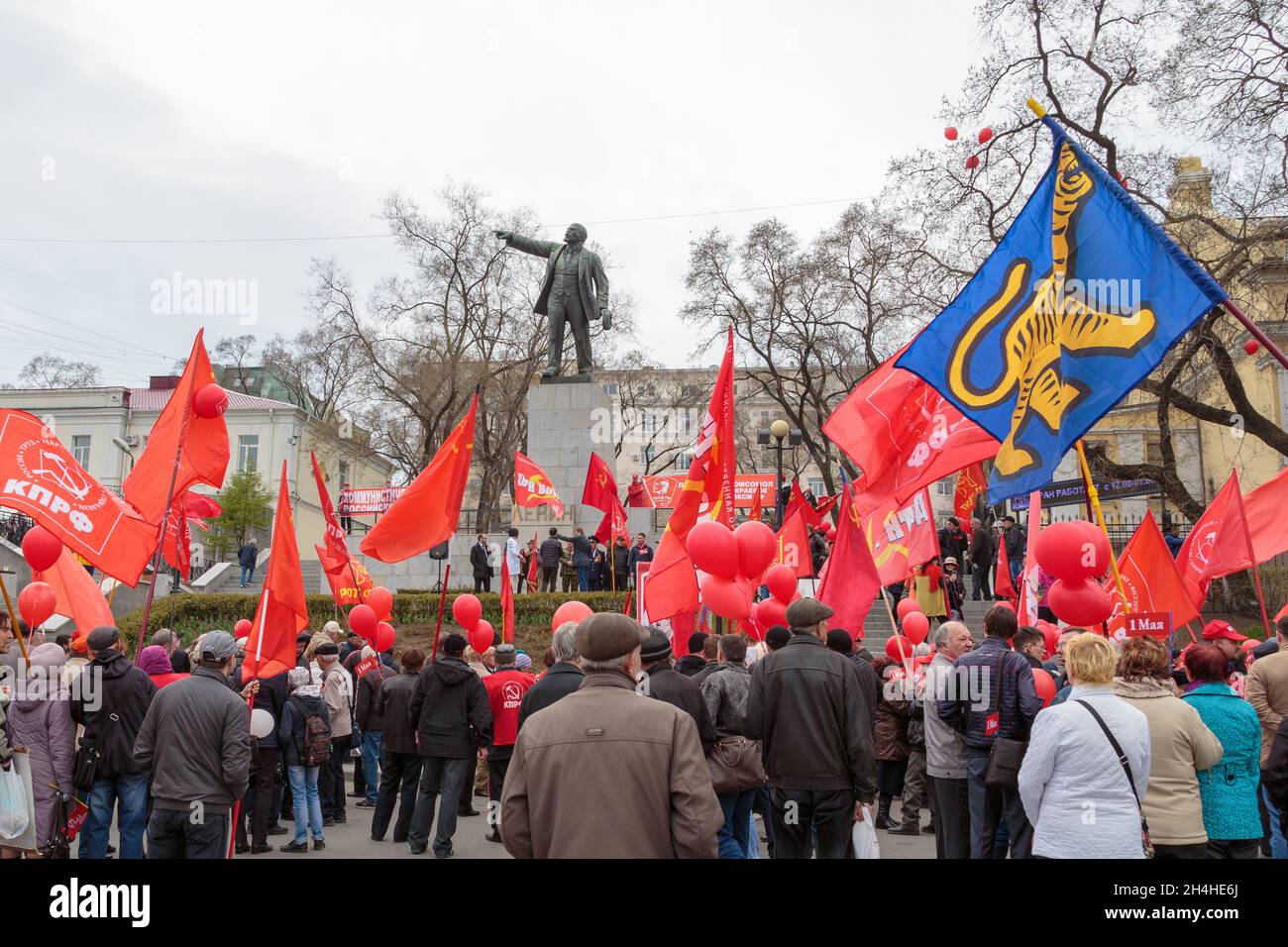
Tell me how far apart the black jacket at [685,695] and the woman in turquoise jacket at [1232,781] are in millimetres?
2469

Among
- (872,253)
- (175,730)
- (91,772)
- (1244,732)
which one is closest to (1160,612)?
(1244,732)

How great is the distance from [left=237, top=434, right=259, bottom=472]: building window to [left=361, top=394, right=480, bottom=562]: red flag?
1788 inches

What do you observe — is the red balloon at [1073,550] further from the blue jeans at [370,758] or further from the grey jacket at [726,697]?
the blue jeans at [370,758]

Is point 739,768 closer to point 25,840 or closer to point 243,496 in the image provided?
point 25,840

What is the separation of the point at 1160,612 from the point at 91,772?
8.19m

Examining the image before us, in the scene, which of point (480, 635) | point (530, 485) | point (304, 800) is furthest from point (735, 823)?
point (530, 485)

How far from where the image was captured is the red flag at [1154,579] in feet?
29.8

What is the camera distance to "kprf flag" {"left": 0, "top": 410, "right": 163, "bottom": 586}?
24.2 feet

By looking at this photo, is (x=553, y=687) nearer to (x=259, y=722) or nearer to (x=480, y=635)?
(x=259, y=722)

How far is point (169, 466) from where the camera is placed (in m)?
8.42

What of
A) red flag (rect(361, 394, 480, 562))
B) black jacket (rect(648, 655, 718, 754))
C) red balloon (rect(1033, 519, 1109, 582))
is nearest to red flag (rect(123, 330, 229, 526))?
red flag (rect(361, 394, 480, 562))

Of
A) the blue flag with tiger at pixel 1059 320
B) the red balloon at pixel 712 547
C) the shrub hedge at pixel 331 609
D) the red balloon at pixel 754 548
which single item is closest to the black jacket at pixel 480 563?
the shrub hedge at pixel 331 609

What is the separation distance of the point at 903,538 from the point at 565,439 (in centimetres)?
1433
